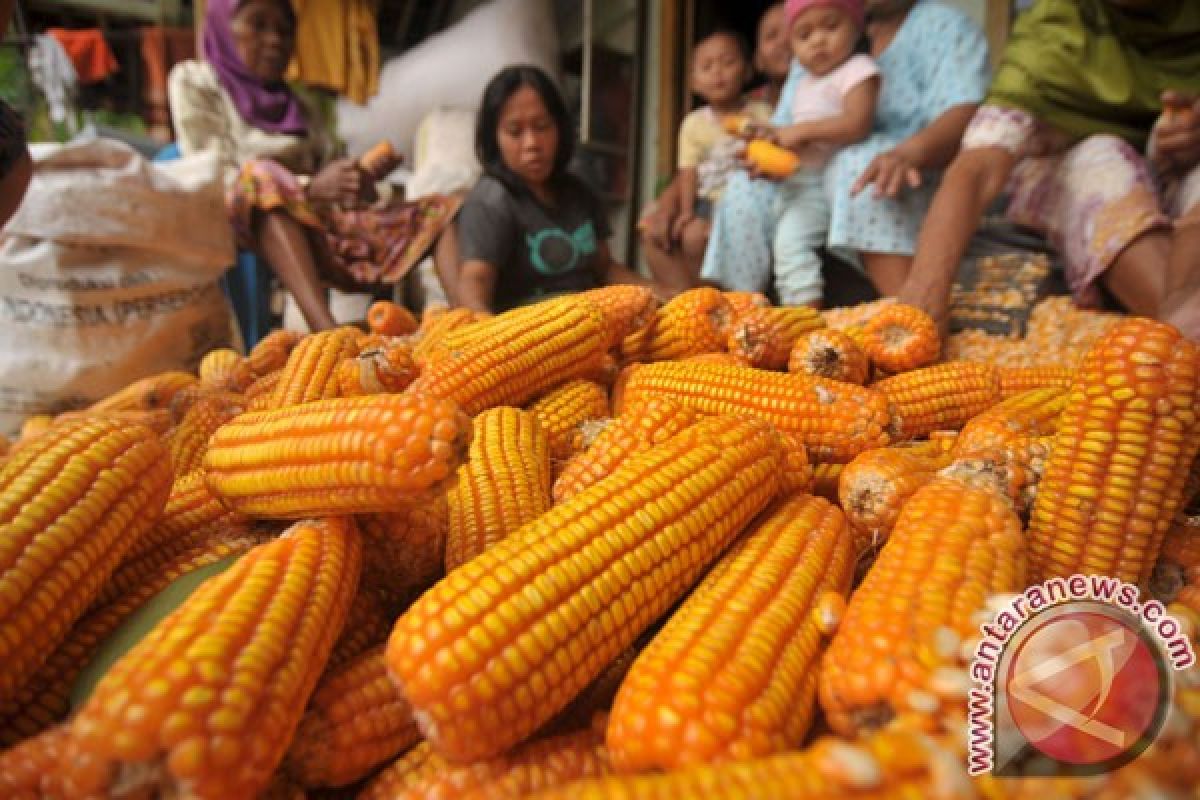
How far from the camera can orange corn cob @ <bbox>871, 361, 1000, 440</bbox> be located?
4.30 ft

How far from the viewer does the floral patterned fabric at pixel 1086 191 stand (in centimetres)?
241

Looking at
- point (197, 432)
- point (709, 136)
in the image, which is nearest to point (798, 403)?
point (197, 432)

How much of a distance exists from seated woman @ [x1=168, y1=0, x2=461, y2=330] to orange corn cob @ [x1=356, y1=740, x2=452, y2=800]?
10.5 feet

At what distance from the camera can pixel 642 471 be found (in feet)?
2.69

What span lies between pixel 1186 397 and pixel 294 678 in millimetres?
1009

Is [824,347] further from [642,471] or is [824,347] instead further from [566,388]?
[642,471]

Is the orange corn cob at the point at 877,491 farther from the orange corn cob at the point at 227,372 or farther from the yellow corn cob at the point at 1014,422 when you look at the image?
the orange corn cob at the point at 227,372

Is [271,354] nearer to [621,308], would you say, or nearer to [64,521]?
[621,308]

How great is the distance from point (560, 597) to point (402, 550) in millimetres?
301

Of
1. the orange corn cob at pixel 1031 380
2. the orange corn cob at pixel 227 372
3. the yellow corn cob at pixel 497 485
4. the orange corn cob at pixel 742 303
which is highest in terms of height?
the orange corn cob at pixel 742 303

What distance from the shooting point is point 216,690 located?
568 millimetres

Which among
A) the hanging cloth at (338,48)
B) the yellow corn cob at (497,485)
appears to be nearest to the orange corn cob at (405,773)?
the yellow corn cob at (497,485)

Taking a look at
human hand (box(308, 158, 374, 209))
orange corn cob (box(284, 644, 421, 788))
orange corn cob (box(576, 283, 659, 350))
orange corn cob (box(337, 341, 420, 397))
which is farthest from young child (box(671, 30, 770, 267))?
orange corn cob (box(284, 644, 421, 788))

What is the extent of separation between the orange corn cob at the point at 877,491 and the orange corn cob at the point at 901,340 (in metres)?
0.67
